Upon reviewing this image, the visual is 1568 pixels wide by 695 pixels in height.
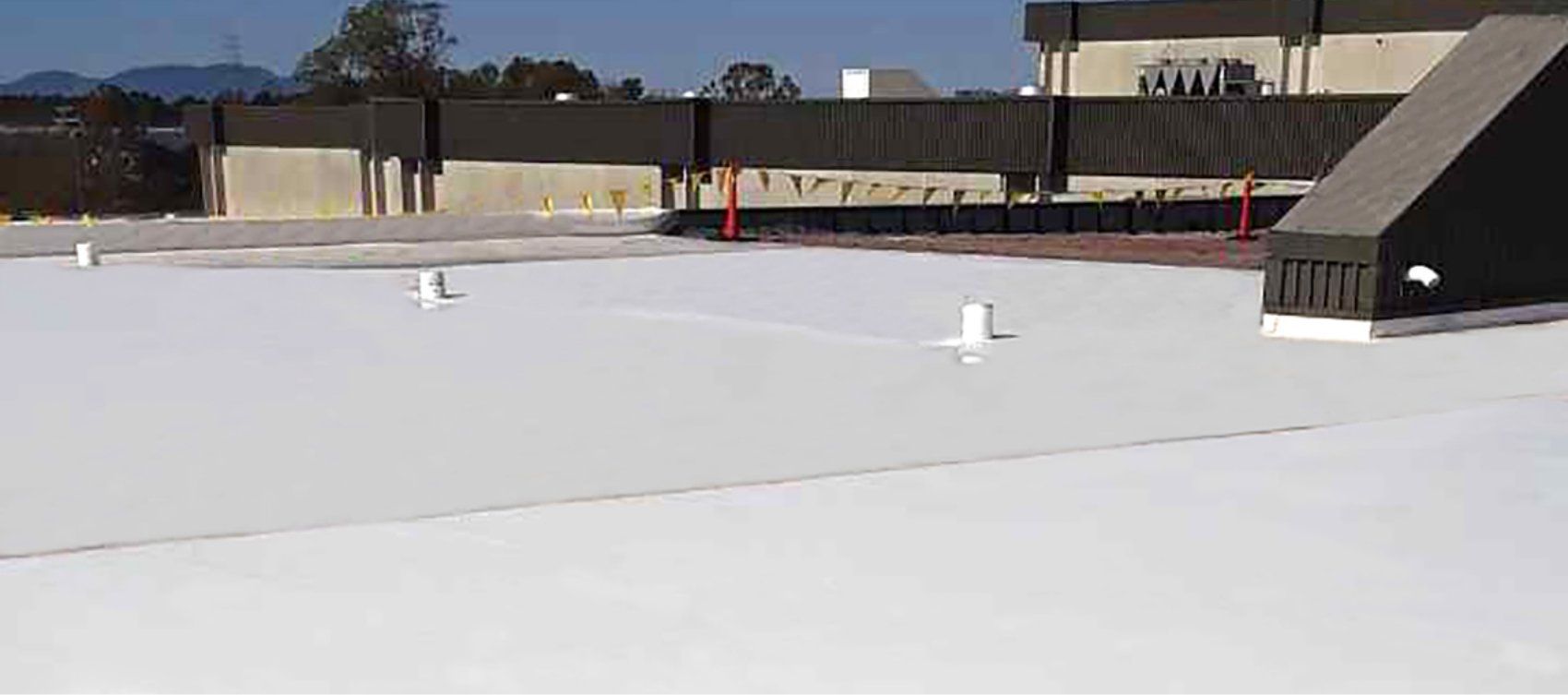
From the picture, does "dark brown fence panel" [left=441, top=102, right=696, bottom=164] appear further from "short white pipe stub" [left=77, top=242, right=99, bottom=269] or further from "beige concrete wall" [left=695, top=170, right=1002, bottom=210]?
"short white pipe stub" [left=77, top=242, right=99, bottom=269]

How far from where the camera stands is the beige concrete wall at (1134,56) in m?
51.5

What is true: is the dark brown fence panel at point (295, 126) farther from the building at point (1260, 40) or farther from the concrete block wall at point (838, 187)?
the building at point (1260, 40)

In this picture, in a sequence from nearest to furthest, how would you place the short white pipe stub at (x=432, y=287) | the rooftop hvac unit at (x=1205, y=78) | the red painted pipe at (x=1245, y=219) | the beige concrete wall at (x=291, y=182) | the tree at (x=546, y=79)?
1. the short white pipe stub at (x=432, y=287)
2. the red painted pipe at (x=1245, y=219)
3. the rooftop hvac unit at (x=1205, y=78)
4. the beige concrete wall at (x=291, y=182)
5. the tree at (x=546, y=79)

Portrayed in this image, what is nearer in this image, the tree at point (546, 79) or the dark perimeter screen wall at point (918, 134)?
the dark perimeter screen wall at point (918, 134)

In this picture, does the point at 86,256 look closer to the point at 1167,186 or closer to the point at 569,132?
the point at 1167,186

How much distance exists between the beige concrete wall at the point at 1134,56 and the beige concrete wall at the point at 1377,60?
1.76 metres

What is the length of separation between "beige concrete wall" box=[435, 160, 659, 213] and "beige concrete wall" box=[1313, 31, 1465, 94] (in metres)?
22.9

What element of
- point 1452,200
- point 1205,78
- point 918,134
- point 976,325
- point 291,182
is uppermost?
point 1205,78

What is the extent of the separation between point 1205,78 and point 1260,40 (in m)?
4.26

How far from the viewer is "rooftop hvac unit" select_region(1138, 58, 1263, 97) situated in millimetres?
48656

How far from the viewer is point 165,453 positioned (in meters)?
8.45

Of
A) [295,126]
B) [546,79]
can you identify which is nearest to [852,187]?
[295,126]

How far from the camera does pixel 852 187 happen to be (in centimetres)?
4191

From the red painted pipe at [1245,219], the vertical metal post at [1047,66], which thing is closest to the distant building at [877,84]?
the vertical metal post at [1047,66]
